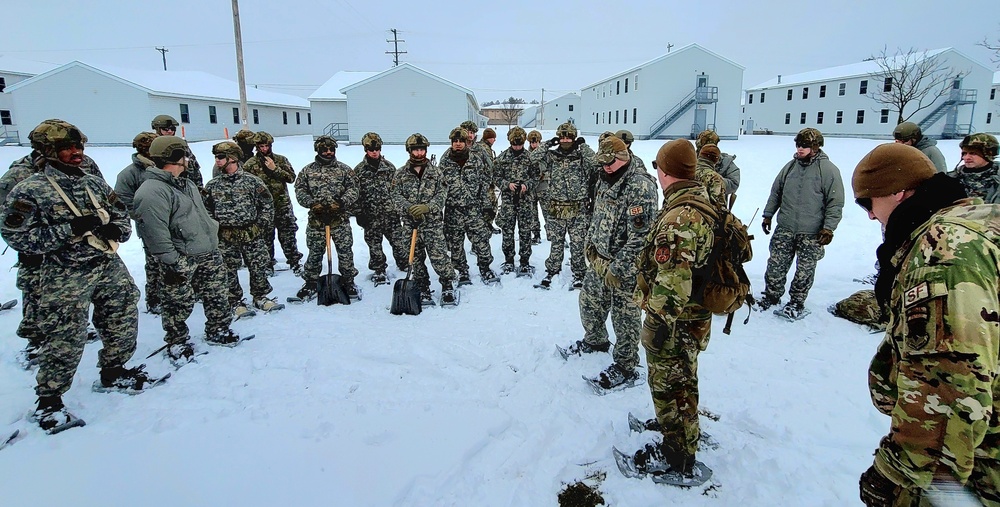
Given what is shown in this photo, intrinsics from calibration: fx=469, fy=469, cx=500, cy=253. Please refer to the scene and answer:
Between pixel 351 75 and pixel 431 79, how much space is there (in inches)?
513

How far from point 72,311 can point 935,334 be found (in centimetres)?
514

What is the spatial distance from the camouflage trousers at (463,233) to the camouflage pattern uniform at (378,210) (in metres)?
0.89

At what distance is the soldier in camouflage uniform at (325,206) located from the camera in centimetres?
650

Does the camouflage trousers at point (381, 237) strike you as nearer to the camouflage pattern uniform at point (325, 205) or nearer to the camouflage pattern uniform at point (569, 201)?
the camouflage pattern uniform at point (325, 205)

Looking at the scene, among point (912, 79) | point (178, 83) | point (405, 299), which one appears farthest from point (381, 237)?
point (912, 79)

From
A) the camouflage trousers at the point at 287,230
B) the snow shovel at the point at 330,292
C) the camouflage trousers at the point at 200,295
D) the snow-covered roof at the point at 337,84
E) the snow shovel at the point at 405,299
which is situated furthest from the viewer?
the snow-covered roof at the point at 337,84

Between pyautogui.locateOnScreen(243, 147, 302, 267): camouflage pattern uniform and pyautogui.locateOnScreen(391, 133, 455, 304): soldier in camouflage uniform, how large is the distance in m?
1.88

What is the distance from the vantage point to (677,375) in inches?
115

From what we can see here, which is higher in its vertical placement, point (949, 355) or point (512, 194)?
point (512, 194)

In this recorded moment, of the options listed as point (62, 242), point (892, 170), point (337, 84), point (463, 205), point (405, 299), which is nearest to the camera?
point (892, 170)

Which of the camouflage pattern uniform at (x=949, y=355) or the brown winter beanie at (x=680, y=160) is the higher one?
the brown winter beanie at (x=680, y=160)

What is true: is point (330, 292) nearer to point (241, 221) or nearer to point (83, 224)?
point (241, 221)

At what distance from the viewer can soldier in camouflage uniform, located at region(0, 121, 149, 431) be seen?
3.45m

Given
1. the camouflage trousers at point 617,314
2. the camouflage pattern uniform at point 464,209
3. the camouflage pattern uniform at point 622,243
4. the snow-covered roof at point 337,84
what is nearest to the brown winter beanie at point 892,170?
the camouflage pattern uniform at point 622,243
